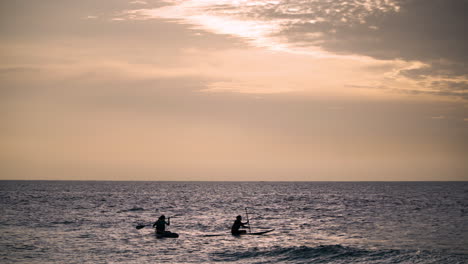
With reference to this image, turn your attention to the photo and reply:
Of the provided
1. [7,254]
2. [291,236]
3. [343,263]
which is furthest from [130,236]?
[343,263]

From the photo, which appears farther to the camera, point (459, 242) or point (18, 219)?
point (18, 219)

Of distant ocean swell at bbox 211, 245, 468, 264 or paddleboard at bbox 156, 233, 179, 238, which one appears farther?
paddleboard at bbox 156, 233, 179, 238

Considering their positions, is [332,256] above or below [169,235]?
below

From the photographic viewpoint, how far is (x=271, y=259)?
27531 millimetres

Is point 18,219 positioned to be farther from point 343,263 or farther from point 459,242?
point 459,242

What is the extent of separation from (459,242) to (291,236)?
1235 centimetres

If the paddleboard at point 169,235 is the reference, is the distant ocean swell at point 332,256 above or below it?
below

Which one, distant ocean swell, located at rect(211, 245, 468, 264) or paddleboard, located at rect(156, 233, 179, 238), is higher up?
paddleboard, located at rect(156, 233, 179, 238)

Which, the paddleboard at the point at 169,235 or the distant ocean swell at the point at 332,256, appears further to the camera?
the paddleboard at the point at 169,235

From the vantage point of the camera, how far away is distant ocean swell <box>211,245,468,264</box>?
2705 cm

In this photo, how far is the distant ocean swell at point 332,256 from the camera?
2705cm

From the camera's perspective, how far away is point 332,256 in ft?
93.0

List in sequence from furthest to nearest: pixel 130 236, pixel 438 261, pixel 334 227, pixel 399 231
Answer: pixel 334 227, pixel 399 231, pixel 130 236, pixel 438 261

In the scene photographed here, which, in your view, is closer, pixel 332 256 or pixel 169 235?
pixel 332 256
